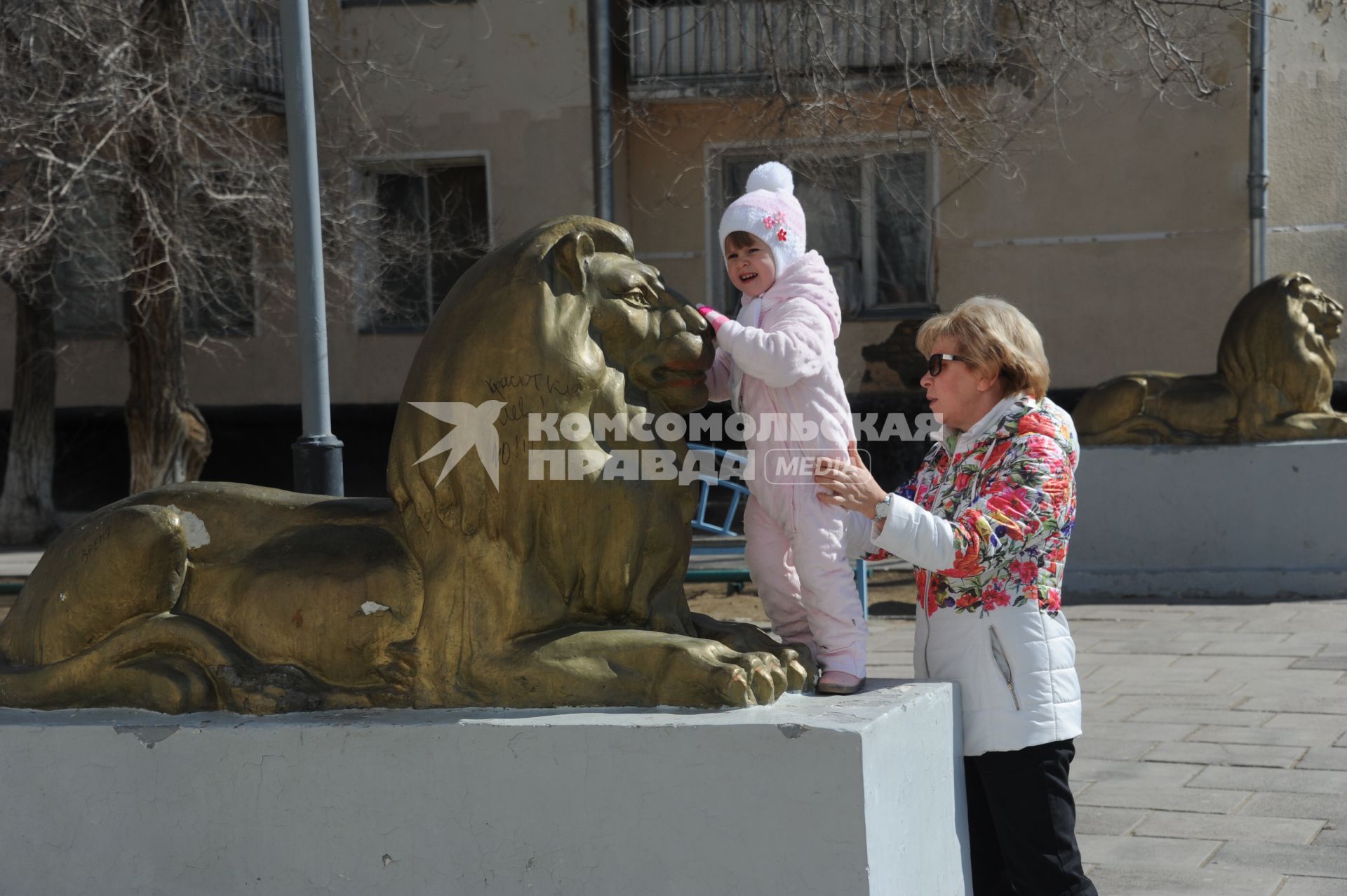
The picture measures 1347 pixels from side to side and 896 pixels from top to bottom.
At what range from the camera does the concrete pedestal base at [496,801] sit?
2.90 meters

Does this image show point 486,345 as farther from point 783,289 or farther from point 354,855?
point 354,855

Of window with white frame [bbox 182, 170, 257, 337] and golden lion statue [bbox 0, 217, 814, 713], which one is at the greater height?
window with white frame [bbox 182, 170, 257, 337]

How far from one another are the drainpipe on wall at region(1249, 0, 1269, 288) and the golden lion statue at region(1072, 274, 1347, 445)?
5.02 m

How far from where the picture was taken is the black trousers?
123 inches

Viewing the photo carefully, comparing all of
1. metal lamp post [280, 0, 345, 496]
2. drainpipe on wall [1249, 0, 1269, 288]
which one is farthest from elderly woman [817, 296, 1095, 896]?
drainpipe on wall [1249, 0, 1269, 288]

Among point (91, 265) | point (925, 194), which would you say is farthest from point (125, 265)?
point (925, 194)

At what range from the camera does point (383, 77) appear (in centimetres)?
1429

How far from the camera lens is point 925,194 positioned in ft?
47.6

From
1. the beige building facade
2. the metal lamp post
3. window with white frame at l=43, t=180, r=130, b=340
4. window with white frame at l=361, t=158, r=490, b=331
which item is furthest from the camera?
window with white frame at l=361, t=158, r=490, b=331

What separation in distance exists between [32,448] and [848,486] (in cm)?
1190

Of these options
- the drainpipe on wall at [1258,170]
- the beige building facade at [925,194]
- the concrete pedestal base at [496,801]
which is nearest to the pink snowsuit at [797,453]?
the concrete pedestal base at [496,801]

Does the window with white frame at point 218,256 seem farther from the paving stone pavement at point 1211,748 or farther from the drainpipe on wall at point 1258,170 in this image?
the drainpipe on wall at point 1258,170

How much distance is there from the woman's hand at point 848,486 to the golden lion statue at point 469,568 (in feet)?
1.09

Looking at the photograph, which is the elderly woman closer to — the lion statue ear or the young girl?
the young girl
